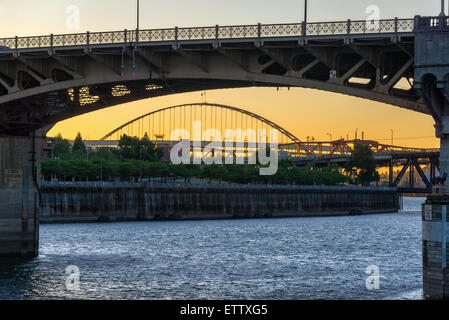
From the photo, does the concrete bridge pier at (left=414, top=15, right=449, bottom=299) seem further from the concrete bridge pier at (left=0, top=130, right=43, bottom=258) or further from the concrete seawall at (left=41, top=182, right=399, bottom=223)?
the concrete seawall at (left=41, top=182, right=399, bottom=223)

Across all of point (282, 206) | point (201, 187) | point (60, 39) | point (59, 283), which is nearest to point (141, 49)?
point (60, 39)

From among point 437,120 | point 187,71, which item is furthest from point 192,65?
point 437,120

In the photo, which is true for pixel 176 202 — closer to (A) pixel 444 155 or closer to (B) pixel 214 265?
(B) pixel 214 265

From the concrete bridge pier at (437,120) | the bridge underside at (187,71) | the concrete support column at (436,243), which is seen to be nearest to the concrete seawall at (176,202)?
the bridge underside at (187,71)

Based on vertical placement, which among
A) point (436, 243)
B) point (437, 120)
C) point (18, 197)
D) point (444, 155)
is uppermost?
point (437, 120)

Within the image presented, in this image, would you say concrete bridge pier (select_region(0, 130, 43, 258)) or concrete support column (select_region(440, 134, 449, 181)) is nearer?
concrete support column (select_region(440, 134, 449, 181))

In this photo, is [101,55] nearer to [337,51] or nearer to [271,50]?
[271,50]

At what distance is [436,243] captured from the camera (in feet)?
130

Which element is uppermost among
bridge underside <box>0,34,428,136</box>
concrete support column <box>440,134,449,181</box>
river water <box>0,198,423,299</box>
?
bridge underside <box>0,34,428,136</box>

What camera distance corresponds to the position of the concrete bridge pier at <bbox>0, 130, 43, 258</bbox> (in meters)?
60.0

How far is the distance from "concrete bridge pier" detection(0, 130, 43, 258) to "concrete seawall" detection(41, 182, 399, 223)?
66.2m

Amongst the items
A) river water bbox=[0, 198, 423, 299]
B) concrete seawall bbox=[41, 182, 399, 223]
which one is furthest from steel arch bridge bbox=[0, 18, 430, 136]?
concrete seawall bbox=[41, 182, 399, 223]

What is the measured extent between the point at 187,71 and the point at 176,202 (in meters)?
102

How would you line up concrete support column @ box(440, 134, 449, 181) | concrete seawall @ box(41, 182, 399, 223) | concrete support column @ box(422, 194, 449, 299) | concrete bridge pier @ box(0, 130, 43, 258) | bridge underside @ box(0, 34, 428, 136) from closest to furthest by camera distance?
concrete support column @ box(422, 194, 449, 299), concrete support column @ box(440, 134, 449, 181), bridge underside @ box(0, 34, 428, 136), concrete bridge pier @ box(0, 130, 43, 258), concrete seawall @ box(41, 182, 399, 223)
